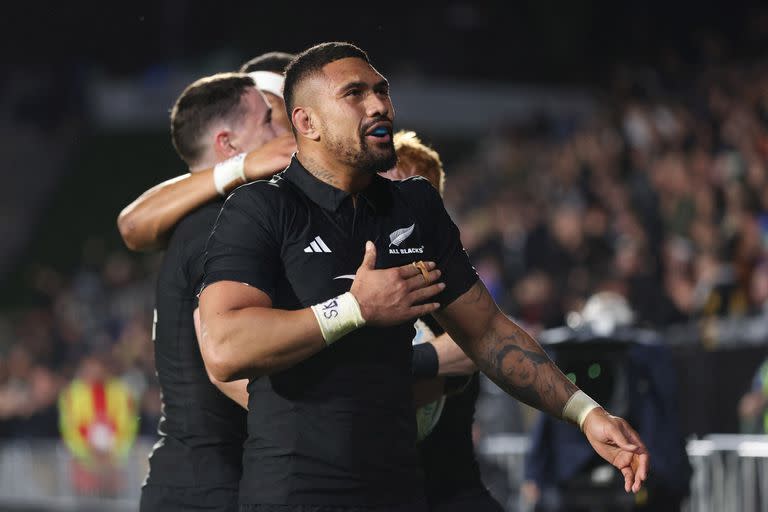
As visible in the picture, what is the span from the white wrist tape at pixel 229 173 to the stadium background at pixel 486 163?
5578 millimetres

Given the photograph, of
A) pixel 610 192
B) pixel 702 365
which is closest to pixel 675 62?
pixel 610 192

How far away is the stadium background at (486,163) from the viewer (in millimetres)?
11438

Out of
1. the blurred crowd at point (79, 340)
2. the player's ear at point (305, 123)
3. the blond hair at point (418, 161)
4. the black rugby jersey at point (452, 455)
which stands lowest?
the black rugby jersey at point (452, 455)

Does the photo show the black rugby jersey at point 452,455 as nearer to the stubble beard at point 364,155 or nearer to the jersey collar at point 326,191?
the jersey collar at point 326,191

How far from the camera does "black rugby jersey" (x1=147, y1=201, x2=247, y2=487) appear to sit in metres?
4.37

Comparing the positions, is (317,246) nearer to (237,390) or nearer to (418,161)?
(237,390)

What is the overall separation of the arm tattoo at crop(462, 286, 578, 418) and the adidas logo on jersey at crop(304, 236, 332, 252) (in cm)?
53

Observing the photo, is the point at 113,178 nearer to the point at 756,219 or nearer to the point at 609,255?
the point at 609,255

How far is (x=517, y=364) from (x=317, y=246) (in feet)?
2.41

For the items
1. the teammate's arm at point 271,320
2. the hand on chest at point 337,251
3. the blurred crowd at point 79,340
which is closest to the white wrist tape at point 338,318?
the teammate's arm at point 271,320

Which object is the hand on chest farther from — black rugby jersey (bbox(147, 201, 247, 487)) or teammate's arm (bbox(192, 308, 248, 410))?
black rugby jersey (bbox(147, 201, 247, 487))

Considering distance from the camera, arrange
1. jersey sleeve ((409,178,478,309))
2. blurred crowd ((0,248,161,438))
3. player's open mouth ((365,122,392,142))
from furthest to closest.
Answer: blurred crowd ((0,248,161,438))
jersey sleeve ((409,178,478,309))
player's open mouth ((365,122,392,142))

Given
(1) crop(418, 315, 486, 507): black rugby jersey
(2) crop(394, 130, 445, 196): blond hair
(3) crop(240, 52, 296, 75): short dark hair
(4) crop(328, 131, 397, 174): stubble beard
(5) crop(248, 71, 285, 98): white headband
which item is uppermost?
(3) crop(240, 52, 296, 75): short dark hair

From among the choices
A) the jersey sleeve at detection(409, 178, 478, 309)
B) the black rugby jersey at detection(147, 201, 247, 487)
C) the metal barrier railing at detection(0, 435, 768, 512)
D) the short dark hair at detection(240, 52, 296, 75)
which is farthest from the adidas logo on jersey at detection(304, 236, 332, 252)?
the metal barrier railing at detection(0, 435, 768, 512)
